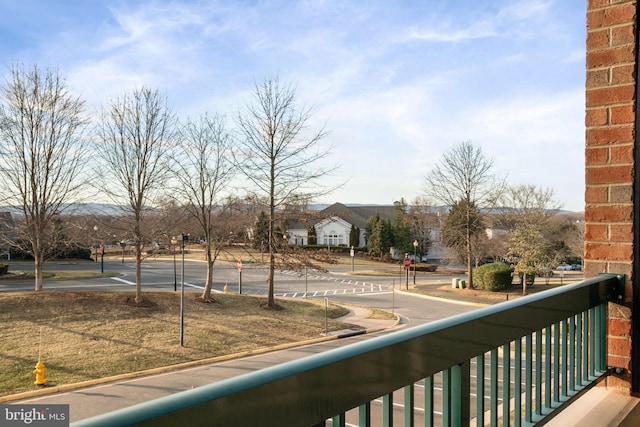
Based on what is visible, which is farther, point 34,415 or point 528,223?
point 528,223

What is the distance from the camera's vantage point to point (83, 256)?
4125cm

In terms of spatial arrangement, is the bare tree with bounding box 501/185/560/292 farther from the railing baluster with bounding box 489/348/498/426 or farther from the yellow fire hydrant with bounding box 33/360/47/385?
the railing baluster with bounding box 489/348/498/426

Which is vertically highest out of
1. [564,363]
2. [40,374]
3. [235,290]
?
[564,363]

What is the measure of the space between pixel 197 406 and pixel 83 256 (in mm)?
45693

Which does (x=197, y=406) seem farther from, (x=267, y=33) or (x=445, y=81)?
(x=445, y=81)

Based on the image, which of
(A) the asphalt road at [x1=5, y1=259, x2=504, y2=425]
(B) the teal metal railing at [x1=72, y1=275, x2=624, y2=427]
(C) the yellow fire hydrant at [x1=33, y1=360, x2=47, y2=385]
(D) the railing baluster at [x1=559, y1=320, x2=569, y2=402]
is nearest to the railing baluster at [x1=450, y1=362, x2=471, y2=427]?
(B) the teal metal railing at [x1=72, y1=275, x2=624, y2=427]

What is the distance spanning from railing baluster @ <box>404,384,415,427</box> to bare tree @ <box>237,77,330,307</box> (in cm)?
1729

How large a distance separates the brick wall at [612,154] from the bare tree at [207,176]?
17.4 meters

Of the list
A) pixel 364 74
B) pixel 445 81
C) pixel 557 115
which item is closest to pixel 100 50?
pixel 364 74

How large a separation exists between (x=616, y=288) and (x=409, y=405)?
203 centimetres

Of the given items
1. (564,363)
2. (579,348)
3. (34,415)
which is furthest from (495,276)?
(34,415)

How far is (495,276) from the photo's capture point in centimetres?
2516

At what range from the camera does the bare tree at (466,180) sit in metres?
23.8

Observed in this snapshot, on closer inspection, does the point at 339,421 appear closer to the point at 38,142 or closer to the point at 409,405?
the point at 409,405
